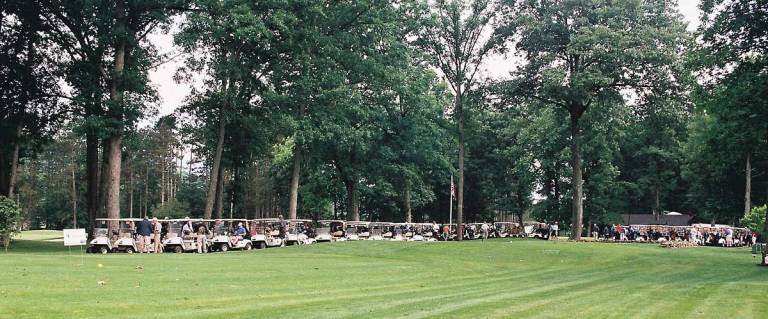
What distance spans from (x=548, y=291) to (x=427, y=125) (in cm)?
3811

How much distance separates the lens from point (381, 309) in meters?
12.0

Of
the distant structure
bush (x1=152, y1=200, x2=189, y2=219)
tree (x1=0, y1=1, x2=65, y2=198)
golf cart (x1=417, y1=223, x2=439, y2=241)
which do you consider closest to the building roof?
the distant structure

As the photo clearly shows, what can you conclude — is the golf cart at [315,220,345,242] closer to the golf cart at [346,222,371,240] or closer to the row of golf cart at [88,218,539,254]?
the row of golf cart at [88,218,539,254]

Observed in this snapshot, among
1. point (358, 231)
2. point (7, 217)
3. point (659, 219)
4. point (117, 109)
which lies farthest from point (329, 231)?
point (659, 219)

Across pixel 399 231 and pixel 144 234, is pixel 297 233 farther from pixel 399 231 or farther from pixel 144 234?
pixel 399 231

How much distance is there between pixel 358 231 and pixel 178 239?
50.2 ft

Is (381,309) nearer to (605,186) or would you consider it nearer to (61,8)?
(61,8)

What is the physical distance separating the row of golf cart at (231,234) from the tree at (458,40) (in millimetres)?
7284

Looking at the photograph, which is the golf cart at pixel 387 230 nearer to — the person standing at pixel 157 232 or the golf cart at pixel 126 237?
the person standing at pixel 157 232

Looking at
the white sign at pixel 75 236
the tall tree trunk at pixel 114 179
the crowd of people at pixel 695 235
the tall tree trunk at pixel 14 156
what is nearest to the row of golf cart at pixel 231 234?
the tall tree trunk at pixel 114 179

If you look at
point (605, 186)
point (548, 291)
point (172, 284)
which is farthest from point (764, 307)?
point (605, 186)

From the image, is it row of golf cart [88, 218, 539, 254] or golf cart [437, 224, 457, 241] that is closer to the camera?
row of golf cart [88, 218, 539, 254]

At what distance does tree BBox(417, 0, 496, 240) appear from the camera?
151ft

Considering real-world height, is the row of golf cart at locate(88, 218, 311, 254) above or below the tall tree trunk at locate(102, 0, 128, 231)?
below
